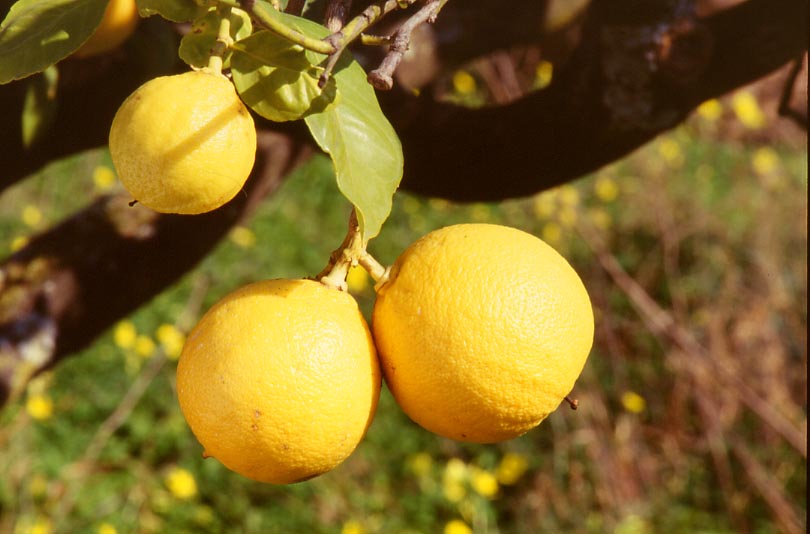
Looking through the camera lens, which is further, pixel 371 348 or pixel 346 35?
pixel 371 348

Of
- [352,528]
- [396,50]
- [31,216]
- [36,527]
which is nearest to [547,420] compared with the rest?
[352,528]

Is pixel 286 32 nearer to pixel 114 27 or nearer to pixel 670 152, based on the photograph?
pixel 114 27

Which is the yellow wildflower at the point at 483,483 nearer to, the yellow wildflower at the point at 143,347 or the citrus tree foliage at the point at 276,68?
the yellow wildflower at the point at 143,347

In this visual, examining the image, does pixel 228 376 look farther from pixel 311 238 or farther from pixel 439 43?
pixel 311 238

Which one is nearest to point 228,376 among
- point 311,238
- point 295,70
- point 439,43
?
point 295,70

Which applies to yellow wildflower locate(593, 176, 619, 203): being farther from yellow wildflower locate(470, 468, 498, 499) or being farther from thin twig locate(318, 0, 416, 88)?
thin twig locate(318, 0, 416, 88)

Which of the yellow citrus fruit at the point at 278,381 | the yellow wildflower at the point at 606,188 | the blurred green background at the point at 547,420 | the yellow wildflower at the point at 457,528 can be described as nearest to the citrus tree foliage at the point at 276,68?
the yellow citrus fruit at the point at 278,381

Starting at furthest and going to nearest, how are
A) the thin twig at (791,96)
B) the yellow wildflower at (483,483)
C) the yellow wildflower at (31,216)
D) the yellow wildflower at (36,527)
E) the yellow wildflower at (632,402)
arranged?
the yellow wildflower at (31,216)
the yellow wildflower at (632,402)
the yellow wildflower at (483,483)
the yellow wildflower at (36,527)
the thin twig at (791,96)
